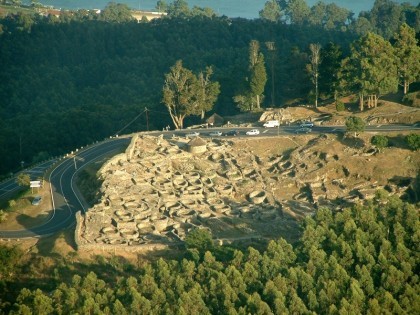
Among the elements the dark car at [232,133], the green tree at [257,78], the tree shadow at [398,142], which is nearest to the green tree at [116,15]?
the green tree at [257,78]

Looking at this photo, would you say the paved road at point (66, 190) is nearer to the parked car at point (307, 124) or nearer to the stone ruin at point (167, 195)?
the stone ruin at point (167, 195)

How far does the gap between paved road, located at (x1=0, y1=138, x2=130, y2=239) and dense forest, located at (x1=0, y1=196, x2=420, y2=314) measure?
18.3 ft

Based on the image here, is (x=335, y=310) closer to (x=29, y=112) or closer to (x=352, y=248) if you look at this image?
(x=352, y=248)

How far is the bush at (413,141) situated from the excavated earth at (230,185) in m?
0.87

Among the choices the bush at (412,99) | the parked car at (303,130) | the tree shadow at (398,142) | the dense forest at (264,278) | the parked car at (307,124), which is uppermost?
the bush at (412,99)

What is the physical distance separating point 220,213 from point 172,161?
455 inches

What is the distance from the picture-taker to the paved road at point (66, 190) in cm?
6719

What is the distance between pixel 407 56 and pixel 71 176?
4202cm

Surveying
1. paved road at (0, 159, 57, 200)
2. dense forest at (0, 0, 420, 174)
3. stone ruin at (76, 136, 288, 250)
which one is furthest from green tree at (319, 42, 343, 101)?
paved road at (0, 159, 57, 200)

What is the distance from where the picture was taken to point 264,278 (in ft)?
183

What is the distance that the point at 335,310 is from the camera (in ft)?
172

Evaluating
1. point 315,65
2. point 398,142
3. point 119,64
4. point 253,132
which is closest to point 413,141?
point 398,142

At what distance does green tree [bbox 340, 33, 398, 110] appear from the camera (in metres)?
85.1

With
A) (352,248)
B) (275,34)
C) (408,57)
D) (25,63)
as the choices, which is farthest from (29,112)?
(352,248)
